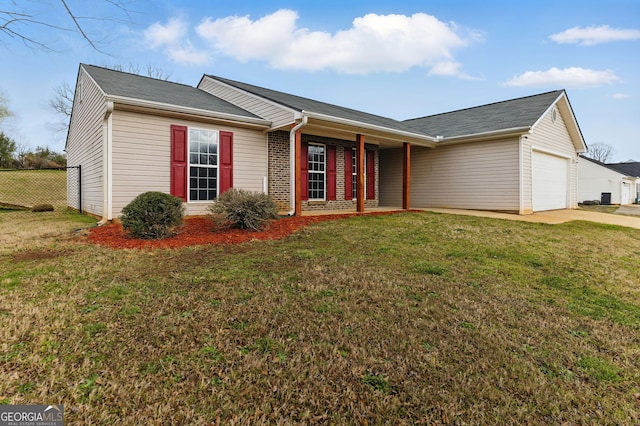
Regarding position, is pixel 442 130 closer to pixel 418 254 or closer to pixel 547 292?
pixel 418 254

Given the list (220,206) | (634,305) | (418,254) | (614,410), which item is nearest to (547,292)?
(634,305)

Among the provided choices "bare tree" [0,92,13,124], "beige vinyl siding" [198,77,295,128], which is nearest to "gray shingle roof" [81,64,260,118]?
"beige vinyl siding" [198,77,295,128]

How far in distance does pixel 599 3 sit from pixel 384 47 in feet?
27.2

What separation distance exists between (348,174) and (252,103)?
14.6 feet

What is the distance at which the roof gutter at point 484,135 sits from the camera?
10.8 metres

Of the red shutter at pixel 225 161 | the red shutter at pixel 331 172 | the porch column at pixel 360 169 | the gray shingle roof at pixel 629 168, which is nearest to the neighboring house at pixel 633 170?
the gray shingle roof at pixel 629 168

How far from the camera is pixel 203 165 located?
9.00m

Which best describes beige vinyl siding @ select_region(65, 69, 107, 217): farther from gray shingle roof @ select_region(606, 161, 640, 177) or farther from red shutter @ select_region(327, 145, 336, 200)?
gray shingle roof @ select_region(606, 161, 640, 177)

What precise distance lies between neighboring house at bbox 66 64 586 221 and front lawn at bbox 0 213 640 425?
12.8ft

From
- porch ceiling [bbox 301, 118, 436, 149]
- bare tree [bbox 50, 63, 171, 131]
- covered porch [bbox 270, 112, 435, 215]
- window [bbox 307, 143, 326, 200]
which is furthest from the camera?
bare tree [bbox 50, 63, 171, 131]

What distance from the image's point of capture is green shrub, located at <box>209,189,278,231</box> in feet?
22.3

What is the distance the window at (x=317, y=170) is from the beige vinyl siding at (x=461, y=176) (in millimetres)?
4560

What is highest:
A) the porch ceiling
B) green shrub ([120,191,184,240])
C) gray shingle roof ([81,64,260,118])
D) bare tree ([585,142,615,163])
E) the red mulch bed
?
bare tree ([585,142,615,163])

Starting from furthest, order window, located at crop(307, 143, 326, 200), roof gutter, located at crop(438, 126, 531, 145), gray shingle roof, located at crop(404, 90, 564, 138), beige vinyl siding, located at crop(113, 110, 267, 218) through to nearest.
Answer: gray shingle roof, located at crop(404, 90, 564, 138), window, located at crop(307, 143, 326, 200), roof gutter, located at crop(438, 126, 531, 145), beige vinyl siding, located at crop(113, 110, 267, 218)
